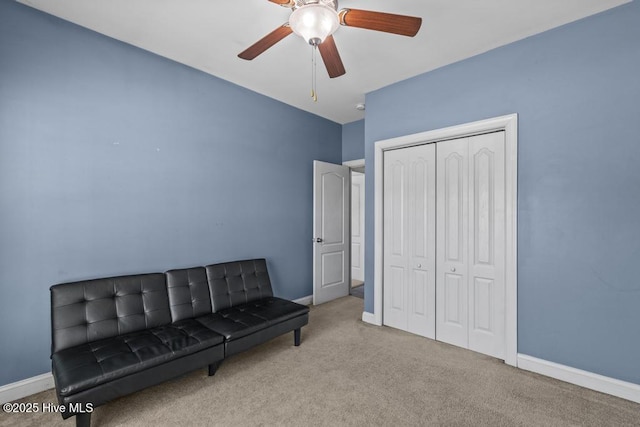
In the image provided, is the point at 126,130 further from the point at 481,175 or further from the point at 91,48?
the point at 481,175

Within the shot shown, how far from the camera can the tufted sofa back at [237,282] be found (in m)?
3.00

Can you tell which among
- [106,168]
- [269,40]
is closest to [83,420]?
[106,168]

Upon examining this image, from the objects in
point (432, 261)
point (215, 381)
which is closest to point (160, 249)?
point (215, 381)

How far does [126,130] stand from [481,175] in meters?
3.36

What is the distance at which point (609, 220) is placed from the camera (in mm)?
2246

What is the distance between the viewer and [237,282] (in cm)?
318

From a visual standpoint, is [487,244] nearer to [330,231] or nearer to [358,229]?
[330,231]

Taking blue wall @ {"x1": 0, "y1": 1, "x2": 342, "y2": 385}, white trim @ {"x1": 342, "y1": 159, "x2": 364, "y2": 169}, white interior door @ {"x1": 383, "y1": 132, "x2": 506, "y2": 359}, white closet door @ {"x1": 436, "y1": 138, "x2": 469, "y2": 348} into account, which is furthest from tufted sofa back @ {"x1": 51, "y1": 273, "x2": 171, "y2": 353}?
white trim @ {"x1": 342, "y1": 159, "x2": 364, "y2": 169}

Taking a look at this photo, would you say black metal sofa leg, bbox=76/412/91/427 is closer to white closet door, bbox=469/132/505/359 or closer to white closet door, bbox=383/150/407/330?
white closet door, bbox=383/150/407/330

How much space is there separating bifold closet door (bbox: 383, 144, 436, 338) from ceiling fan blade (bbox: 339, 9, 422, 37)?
170 centimetres

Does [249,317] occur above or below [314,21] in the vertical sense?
below

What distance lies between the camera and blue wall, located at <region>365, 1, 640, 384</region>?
2180mm

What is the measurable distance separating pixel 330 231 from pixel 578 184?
299cm

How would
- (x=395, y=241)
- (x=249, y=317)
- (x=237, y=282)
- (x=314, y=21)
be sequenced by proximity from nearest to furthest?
(x=314, y=21) → (x=249, y=317) → (x=237, y=282) → (x=395, y=241)
